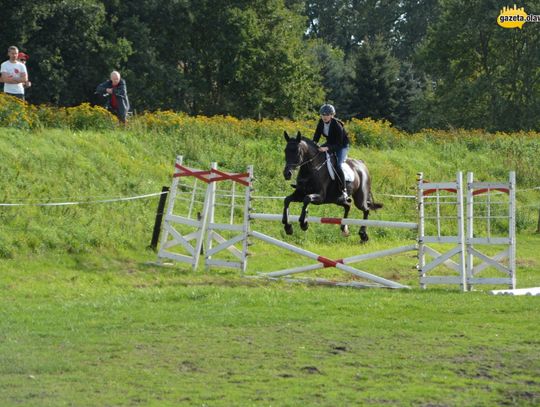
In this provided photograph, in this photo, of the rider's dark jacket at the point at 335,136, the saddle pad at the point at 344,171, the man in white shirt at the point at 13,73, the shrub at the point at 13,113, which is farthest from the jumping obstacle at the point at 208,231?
the man in white shirt at the point at 13,73

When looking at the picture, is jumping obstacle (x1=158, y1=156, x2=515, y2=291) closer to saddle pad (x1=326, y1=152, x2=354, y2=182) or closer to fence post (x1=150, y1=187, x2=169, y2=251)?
saddle pad (x1=326, y1=152, x2=354, y2=182)

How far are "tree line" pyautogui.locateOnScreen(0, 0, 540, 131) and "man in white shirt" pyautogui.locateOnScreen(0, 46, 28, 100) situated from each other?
1715cm

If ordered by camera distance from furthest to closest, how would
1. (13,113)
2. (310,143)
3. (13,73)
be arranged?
A: (13,73), (13,113), (310,143)

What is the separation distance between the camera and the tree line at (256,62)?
47.4 m

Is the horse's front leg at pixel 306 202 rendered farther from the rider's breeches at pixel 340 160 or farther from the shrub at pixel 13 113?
the shrub at pixel 13 113

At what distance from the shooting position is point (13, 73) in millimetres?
27172

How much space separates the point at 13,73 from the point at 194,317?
13205mm

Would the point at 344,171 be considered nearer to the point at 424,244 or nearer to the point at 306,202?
the point at 306,202

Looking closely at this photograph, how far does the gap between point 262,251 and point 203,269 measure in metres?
4.03

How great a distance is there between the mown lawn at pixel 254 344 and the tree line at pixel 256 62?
27.4 m

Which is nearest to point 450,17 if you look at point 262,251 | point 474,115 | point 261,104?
point 474,115

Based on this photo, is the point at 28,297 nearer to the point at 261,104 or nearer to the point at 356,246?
the point at 356,246

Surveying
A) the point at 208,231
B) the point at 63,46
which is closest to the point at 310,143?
the point at 208,231

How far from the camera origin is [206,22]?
57125 mm
